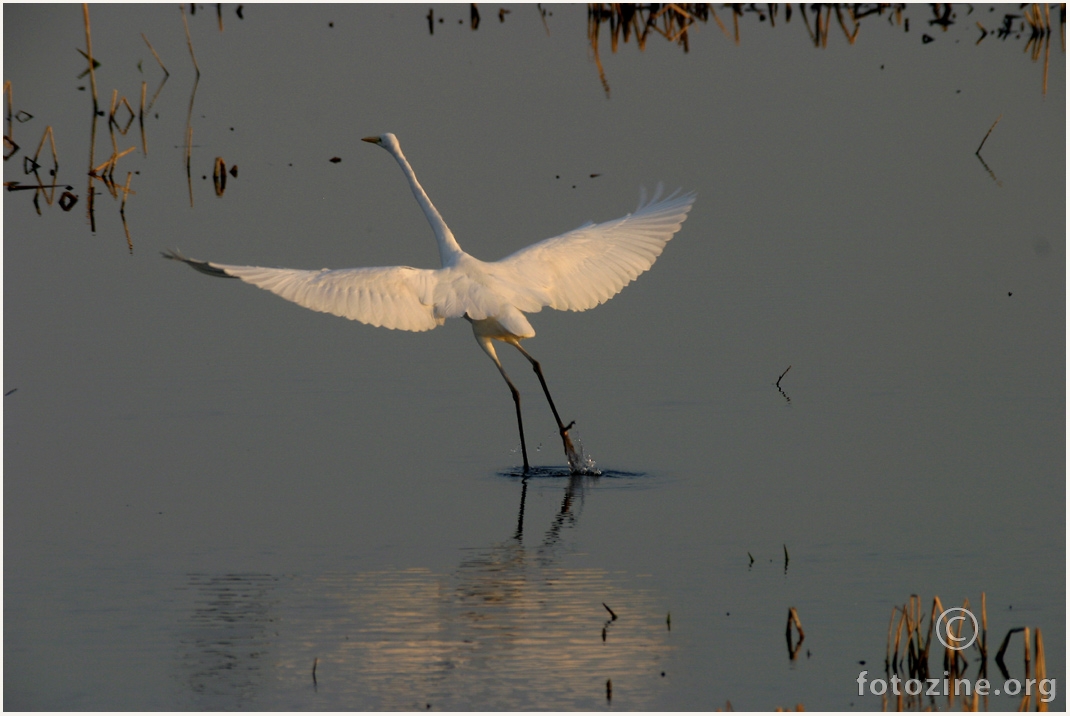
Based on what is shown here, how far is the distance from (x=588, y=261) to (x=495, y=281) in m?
0.95

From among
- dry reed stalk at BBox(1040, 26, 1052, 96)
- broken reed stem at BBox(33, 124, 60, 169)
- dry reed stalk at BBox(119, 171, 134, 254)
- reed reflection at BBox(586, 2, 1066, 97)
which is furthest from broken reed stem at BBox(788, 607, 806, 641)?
reed reflection at BBox(586, 2, 1066, 97)

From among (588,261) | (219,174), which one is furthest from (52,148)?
(588,261)

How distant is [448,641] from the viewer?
623 centimetres

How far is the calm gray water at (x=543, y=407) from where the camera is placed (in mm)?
6219

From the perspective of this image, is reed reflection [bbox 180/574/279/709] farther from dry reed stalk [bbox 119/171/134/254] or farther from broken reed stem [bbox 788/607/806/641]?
dry reed stalk [bbox 119/171/134/254]

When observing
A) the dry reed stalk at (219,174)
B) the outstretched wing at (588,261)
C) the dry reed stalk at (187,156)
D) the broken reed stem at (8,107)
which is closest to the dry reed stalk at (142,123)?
the dry reed stalk at (187,156)

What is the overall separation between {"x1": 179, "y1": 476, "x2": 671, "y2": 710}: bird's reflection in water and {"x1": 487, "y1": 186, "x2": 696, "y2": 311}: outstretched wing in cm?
259

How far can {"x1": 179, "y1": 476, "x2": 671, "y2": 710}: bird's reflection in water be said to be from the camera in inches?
225

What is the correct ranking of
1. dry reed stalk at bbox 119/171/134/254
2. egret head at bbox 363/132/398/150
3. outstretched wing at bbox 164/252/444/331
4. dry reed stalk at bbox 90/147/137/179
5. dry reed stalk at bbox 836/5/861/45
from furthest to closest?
dry reed stalk at bbox 836/5/861/45 → dry reed stalk at bbox 90/147/137/179 → dry reed stalk at bbox 119/171/134/254 → egret head at bbox 363/132/398/150 → outstretched wing at bbox 164/252/444/331

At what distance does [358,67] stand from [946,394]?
13.8 m

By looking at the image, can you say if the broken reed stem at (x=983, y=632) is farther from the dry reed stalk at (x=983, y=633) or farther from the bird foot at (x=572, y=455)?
the bird foot at (x=572, y=455)

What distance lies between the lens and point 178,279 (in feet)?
43.0

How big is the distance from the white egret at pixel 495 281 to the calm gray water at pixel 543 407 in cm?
74

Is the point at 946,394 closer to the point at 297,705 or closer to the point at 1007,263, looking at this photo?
the point at 1007,263
